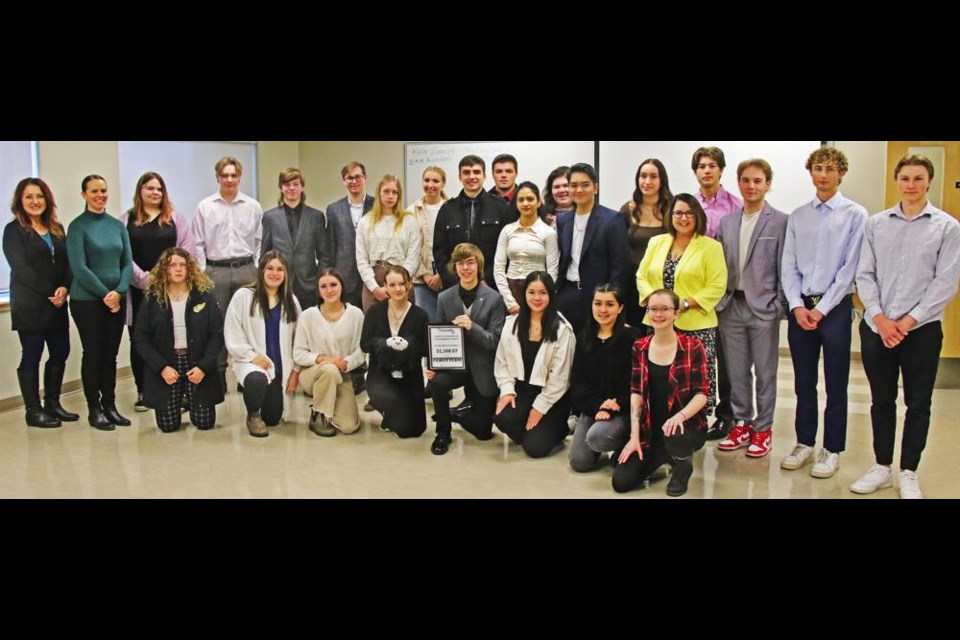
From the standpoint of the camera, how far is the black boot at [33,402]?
4887mm

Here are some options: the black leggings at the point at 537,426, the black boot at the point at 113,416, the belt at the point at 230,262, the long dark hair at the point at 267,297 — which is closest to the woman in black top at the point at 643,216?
the black leggings at the point at 537,426

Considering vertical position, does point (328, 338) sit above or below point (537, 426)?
above

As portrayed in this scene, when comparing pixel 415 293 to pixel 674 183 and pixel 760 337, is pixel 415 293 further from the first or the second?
pixel 674 183

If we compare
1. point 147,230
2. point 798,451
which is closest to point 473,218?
point 147,230

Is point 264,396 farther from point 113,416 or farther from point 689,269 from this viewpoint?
point 689,269

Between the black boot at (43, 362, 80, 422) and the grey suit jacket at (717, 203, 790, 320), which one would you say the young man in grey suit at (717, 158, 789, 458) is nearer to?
the grey suit jacket at (717, 203, 790, 320)

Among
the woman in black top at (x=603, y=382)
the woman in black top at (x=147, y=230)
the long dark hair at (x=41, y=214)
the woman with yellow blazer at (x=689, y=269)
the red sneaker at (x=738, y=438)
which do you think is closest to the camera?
the woman in black top at (x=603, y=382)

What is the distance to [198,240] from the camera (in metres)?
5.09

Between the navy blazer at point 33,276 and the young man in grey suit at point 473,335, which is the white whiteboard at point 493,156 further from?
the navy blazer at point 33,276

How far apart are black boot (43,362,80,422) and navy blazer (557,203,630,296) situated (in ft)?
10.0

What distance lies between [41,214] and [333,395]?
Answer: 192cm

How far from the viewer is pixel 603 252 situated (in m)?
4.36

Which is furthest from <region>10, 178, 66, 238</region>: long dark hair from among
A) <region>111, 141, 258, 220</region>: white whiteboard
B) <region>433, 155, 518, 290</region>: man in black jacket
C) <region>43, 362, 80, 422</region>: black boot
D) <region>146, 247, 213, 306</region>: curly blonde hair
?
<region>433, 155, 518, 290</region>: man in black jacket

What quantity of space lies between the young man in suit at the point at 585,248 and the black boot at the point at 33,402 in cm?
298
